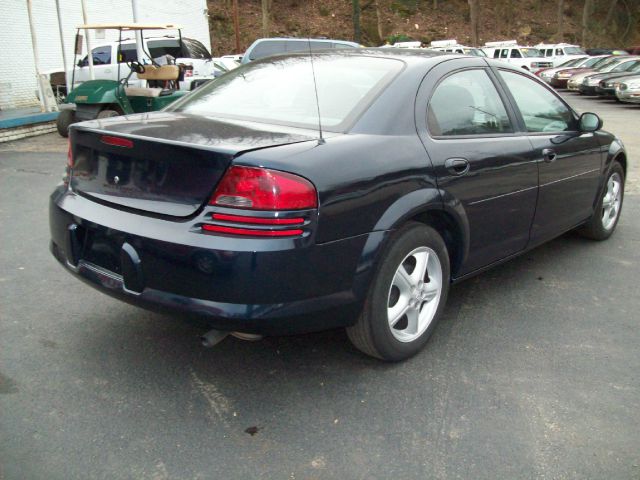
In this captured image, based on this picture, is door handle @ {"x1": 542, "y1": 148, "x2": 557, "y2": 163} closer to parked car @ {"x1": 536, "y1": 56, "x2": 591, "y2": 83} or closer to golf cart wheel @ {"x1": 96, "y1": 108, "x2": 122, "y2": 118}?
golf cart wheel @ {"x1": 96, "y1": 108, "x2": 122, "y2": 118}

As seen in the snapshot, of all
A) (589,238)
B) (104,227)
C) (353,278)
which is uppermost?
(104,227)

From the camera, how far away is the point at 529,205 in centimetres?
399

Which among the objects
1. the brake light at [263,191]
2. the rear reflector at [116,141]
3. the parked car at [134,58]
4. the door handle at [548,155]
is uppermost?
the parked car at [134,58]

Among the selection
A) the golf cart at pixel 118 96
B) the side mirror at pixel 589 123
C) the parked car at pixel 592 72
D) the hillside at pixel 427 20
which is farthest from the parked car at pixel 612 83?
the hillside at pixel 427 20

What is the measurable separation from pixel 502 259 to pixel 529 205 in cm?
39

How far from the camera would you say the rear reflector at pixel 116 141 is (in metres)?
2.86

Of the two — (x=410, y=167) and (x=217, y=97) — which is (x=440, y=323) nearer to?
(x=410, y=167)

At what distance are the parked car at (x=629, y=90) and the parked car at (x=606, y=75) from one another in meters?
2.26

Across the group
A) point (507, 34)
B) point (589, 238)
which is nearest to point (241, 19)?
point (507, 34)

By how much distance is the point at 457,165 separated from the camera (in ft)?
11.0

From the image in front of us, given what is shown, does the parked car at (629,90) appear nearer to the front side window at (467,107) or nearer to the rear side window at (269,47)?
the rear side window at (269,47)

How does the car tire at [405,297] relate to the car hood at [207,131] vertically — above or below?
below

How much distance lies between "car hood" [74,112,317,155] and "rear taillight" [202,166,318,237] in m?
0.15

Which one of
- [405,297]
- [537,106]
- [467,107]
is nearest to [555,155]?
[537,106]
